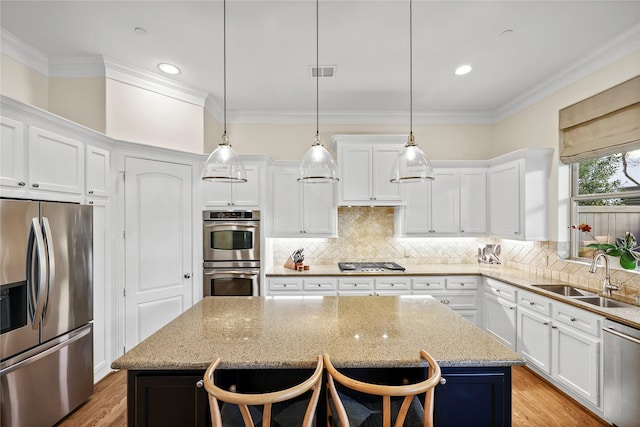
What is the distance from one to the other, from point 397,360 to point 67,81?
3.71 meters

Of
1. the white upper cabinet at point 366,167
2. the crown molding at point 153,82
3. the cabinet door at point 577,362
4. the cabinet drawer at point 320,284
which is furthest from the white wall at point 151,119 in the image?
the cabinet door at point 577,362

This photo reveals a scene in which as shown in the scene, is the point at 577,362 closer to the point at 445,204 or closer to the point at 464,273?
the point at 464,273

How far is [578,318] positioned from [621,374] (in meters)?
0.41

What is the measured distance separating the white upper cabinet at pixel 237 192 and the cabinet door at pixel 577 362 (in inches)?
123

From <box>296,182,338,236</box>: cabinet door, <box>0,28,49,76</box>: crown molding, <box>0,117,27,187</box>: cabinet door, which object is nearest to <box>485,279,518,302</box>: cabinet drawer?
<box>296,182,338,236</box>: cabinet door

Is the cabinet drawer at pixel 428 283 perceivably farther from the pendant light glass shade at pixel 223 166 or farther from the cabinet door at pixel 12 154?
the cabinet door at pixel 12 154

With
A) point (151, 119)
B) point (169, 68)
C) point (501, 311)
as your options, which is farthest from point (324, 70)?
point (501, 311)

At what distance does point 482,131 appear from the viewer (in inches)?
167

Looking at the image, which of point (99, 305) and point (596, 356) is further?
point (99, 305)

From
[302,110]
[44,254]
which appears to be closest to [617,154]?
[302,110]

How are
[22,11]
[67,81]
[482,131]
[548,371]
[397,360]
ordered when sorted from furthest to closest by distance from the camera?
1. [482,131]
2. [67,81]
3. [548,371]
4. [22,11]
5. [397,360]

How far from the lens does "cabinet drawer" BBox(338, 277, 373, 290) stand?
3.53 metres

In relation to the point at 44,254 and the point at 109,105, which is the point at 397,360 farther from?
the point at 109,105

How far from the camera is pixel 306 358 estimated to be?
134 cm
